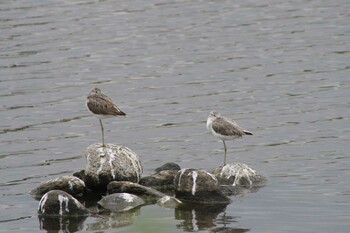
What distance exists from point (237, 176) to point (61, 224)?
439cm

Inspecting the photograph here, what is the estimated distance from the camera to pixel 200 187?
70.3 ft

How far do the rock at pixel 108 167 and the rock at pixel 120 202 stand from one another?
0.82m

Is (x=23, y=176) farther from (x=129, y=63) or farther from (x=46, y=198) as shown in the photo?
(x=129, y=63)

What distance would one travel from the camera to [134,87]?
32594 mm

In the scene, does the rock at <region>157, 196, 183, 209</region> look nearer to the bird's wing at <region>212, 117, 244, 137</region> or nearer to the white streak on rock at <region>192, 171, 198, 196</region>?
the white streak on rock at <region>192, 171, 198, 196</region>

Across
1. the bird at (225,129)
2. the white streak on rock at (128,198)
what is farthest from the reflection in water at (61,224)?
the bird at (225,129)

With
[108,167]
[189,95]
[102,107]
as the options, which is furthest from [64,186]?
[189,95]

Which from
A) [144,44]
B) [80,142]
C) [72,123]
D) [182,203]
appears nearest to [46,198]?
[182,203]

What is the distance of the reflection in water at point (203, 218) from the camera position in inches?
784

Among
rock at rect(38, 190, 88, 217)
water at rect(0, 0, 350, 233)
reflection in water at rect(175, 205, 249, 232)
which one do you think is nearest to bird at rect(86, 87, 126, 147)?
water at rect(0, 0, 350, 233)

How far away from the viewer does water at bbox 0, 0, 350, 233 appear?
70.5 ft

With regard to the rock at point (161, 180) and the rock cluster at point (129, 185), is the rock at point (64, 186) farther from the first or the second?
the rock at point (161, 180)

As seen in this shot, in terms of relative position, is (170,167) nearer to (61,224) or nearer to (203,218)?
(203,218)

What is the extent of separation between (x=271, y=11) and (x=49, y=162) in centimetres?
1895
